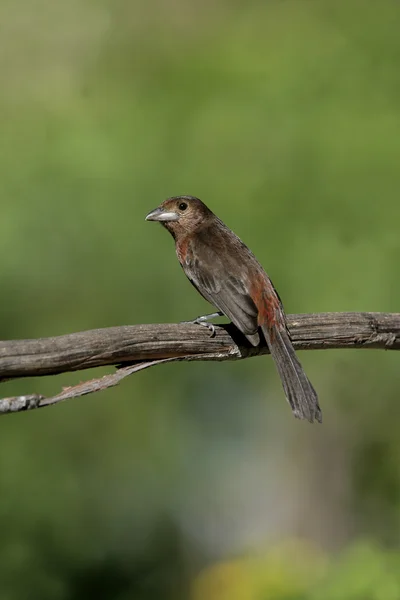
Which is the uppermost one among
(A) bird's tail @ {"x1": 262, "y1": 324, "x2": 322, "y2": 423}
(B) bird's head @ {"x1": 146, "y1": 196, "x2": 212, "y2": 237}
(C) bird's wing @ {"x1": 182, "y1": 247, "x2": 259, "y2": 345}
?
(B) bird's head @ {"x1": 146, "y1": 196, "x2": 212, "y2": 237}

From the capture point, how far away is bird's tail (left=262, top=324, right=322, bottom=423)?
12.7ft

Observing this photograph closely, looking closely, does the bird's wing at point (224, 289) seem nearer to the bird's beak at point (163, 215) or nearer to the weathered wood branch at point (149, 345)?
the weathered wood branch at point (149, 345)

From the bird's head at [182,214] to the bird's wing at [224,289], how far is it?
0.32 meters

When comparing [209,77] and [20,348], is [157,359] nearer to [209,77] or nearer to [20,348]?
[20,348]

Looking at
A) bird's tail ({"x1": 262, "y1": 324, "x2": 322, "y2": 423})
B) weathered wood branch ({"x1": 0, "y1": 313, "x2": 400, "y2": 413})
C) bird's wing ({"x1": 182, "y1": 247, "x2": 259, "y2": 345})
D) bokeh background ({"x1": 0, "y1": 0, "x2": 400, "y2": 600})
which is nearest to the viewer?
weathered wood branch ({"x1": 0, "y1": 313, "x2": 400, "y2": 413})

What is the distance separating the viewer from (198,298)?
19.6 feet

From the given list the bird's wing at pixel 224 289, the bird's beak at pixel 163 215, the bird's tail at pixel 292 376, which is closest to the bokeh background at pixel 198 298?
the bird's beak at pixel 163 215

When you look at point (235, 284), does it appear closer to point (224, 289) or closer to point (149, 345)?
point (224, 289)

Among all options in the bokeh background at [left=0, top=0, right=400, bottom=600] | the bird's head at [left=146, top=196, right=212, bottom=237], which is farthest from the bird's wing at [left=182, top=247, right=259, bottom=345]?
the bokeh background at [left=0, top=0, right=400, bottom=600]

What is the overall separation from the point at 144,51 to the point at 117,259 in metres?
2.18

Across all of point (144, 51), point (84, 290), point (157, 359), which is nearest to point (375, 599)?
point (157, 359)

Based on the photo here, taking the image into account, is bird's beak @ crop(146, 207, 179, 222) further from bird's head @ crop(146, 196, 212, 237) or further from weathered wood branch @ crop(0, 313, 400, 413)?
weathered wood branch @ crop(0, 313, 400, 413)

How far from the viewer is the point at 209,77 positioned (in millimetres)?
7023

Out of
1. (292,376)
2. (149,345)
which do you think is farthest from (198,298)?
(149,345)
